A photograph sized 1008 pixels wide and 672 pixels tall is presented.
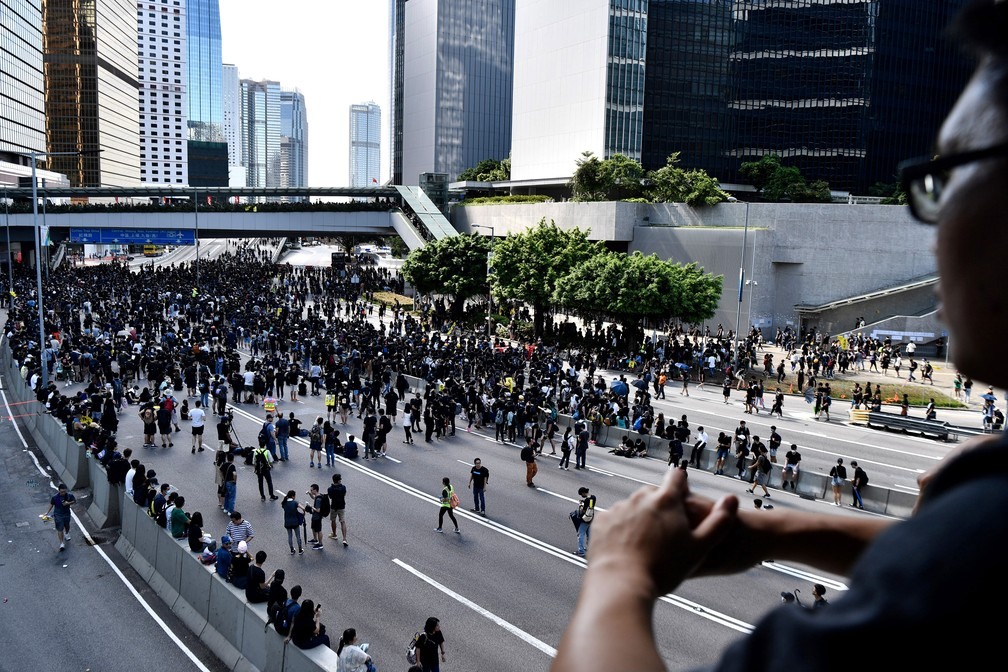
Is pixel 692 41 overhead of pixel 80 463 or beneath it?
overhead

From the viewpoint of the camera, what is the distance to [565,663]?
1336 mm

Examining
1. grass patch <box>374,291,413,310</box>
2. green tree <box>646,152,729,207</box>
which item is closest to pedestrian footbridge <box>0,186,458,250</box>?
grass patch <box>374,291,413,310</box>

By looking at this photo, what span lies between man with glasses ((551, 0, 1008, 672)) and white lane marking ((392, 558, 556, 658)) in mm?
11207

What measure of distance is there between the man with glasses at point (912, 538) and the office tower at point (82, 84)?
155240 millimetres

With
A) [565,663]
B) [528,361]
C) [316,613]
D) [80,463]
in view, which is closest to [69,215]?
[528,361]

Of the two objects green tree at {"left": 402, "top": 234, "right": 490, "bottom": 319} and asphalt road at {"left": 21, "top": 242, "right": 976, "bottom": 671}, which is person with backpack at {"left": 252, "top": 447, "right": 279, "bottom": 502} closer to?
asphalt road at {"left": 21, "top": 242, "right": 976, "bottom": 671}

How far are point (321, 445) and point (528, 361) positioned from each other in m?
17.6

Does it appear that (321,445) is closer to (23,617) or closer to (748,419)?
(23,617)

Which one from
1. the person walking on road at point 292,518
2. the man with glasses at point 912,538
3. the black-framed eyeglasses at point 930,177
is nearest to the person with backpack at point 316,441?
the person walking on road at point 292,518

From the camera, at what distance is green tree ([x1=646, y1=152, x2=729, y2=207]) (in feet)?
193

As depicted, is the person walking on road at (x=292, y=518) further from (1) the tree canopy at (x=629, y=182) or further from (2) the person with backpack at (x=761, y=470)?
(1) the tree canopy at (x=629, y=182)

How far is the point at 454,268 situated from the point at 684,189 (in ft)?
63.4

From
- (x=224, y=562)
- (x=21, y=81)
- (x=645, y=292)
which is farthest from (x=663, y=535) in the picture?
(x=21, y=81)

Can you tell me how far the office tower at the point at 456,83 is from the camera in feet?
442
